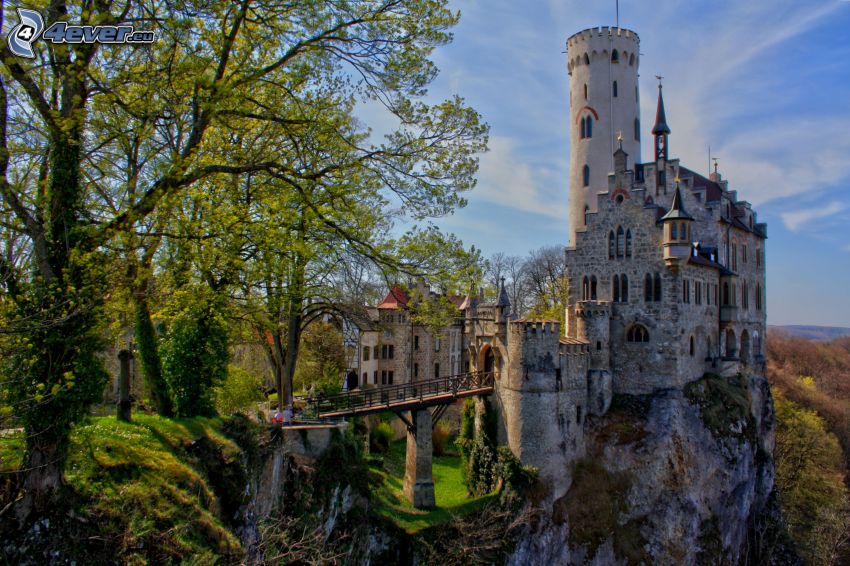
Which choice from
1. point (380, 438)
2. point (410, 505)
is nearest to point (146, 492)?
point (410, 505)

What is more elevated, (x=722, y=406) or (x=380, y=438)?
(x=722, y=406)

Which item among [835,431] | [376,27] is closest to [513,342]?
[376,27]

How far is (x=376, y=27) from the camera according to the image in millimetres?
12195

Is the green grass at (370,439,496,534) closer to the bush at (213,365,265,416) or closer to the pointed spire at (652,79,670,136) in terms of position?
the bush at (213,365,265,416)

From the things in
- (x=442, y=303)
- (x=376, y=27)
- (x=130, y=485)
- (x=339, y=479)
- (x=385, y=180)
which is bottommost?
(x=339, y=479)

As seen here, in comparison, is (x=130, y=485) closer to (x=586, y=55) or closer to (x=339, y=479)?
(x=339, y=479)

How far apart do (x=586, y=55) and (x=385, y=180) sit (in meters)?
29.3

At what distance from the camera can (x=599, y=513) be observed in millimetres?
26984

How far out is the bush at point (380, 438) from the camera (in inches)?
1359

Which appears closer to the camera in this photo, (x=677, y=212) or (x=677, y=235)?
(x=677, y=212)

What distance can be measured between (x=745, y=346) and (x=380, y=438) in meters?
25.6

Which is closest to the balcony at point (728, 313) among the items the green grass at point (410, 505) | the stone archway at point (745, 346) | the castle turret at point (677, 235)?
the stone archway at point (745, 346)

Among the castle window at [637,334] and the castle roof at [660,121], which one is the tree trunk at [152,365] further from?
the castle roof at [660,121]

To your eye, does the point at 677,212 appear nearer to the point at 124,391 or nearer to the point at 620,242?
the point at 620,242
